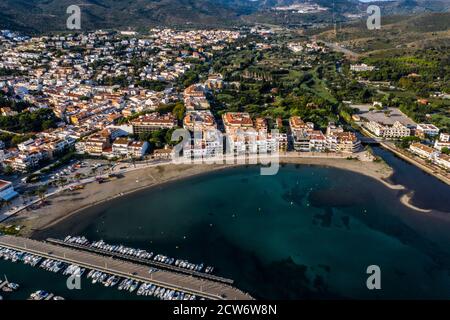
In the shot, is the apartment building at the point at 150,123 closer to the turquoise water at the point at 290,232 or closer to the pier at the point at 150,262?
the turquoise water at the point at 290,232

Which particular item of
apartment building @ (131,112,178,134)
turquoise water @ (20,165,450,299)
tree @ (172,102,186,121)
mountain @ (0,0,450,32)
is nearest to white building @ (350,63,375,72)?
tree @ (172,102,186,121)

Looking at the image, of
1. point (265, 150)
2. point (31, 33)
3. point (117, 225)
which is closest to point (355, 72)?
point (265, 150)

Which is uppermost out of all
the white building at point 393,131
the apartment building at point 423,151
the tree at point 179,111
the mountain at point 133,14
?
the mountain at point 133,14

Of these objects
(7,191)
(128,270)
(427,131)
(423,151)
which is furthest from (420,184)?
(7,191)

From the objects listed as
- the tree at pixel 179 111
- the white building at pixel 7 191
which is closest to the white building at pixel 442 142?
the tree at pixel 179 111

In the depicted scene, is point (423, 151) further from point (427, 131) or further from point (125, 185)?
point (125, 185)
